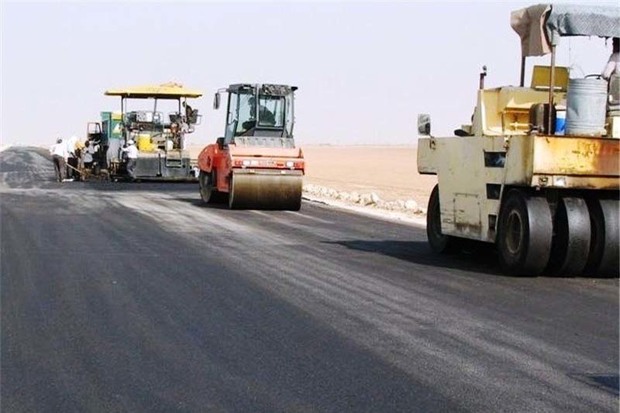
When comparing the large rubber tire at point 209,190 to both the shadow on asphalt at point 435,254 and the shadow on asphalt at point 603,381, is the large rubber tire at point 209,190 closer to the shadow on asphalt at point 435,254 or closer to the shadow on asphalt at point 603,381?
the shadow on asphalt at point 435,254

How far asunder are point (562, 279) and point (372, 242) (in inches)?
155

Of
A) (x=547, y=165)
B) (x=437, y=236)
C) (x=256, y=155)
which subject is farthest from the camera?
(x=256, y=155)

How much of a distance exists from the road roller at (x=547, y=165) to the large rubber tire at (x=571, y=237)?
0.04 feet

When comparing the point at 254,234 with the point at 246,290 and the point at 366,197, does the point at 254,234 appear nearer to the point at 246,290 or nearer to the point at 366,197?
the point at 246,290

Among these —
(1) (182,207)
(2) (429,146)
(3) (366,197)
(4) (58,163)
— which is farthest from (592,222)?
(4) (58,163)

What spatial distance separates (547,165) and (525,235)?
812mm

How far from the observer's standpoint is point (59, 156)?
103ft

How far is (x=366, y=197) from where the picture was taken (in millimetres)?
24703

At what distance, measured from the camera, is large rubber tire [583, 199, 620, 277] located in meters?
10.9

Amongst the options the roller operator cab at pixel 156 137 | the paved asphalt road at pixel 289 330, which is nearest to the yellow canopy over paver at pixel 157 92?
the roller operator cab at pixel 156 137

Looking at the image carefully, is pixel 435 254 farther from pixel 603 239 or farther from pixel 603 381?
pixel 603 381

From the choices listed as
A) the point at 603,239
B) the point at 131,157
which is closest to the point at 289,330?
the point at 603,239

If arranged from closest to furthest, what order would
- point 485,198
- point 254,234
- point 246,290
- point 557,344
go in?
point 557,344 < point 246,290 < point 485,198 < point 254,234

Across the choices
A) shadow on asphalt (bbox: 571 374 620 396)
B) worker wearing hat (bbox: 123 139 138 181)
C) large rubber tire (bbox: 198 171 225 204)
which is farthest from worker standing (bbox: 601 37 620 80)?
worker wearing hat (bbox: 123 139 138 181)
